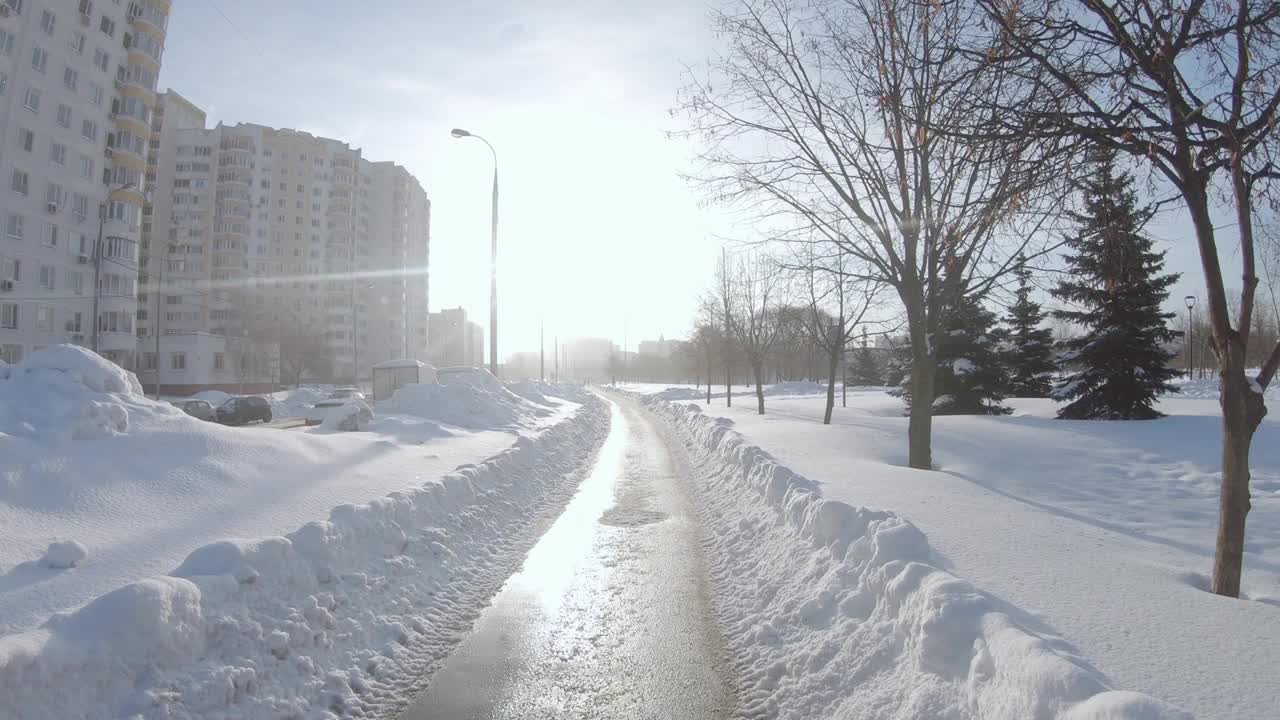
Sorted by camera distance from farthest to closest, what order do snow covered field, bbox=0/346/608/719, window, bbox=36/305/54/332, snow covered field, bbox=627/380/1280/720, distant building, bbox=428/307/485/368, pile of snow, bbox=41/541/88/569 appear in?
distant building, bbox=428/307/485/368, window, bbox=36/305/54/332, pile of snow, bbox=41/541/88/569, snow covered field, bbox=0/346/608/719, snow covered field, bbox=627/380/1280/720

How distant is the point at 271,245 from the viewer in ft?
265

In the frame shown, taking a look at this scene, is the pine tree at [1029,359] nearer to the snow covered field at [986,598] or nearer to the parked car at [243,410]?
the snow covered field at [986,598]

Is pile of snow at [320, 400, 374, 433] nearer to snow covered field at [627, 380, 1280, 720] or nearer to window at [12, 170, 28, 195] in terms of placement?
snow covered field at [627, 380, 1280, 720]

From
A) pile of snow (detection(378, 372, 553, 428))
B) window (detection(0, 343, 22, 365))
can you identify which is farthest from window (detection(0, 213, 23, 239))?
pile of snow (detection(378, 372, 553, 428))

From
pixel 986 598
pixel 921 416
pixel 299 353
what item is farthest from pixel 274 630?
pixel 299 353

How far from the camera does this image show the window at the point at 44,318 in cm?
3312

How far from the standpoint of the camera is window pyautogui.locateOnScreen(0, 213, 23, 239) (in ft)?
103

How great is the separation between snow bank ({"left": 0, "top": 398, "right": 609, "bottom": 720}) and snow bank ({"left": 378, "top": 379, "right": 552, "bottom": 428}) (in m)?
13.6

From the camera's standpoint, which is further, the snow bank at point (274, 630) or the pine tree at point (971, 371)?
the pine tree at point (971, 371)

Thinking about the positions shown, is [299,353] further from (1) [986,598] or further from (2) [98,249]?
(1) [986,598]

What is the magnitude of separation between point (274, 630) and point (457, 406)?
17842 millimetres

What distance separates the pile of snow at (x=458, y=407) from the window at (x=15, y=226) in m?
23.6

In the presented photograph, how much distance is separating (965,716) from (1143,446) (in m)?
14.1

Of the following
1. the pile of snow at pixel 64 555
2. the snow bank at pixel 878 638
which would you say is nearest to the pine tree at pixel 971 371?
the snow bank at pixel 878 638
